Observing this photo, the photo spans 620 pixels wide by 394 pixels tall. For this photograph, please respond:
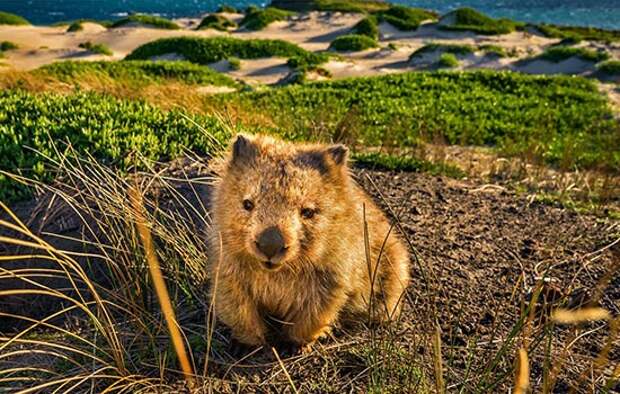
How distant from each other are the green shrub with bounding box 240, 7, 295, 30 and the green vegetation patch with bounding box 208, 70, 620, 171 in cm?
1805

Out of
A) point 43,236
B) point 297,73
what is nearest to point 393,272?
point 43,236

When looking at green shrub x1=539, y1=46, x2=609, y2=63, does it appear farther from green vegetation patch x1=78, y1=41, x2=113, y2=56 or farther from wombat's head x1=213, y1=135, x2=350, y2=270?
wombat's head x1=213, y1=135, x2=350, y2=270

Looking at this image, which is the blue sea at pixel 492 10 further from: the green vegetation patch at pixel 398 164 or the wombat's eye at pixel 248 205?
the wombat's eye at pixel 248 205

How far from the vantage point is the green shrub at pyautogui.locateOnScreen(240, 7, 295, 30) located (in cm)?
3434

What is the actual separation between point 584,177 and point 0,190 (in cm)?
737

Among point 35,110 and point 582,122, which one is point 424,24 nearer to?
point 582,122

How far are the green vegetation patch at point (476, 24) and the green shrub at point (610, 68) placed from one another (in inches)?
510

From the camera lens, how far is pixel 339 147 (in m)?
3.70

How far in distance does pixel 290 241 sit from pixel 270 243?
118 mm

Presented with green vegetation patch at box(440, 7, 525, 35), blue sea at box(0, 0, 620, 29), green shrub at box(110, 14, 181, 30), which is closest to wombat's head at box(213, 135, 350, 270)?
green shrub at box(110, 14, 181, 30)

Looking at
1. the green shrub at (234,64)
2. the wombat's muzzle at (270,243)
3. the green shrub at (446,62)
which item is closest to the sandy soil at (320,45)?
the green shrub at (234,64)

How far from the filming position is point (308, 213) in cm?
329

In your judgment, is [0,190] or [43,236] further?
[0,190]

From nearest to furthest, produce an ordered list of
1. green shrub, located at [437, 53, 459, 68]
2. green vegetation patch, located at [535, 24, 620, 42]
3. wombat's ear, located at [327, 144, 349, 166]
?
wombat's ear, located at [327, 144, 349, 166], green shrub, located at [437, 53, 459, 68], green vegetation patch, located at [535, 24, 620, 42]
